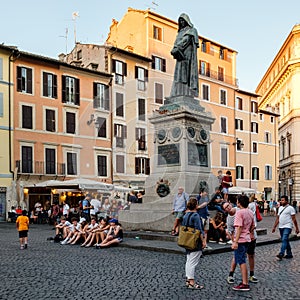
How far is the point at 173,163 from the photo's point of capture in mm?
15984

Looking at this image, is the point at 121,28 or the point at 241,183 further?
the point at 241,183

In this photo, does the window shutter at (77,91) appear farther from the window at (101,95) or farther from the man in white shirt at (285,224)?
the man in white shirt at (285,224)

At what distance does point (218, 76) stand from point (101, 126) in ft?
57.1

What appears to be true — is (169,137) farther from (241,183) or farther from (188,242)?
(241,183)

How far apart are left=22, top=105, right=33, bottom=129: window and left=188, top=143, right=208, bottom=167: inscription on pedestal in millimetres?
21652

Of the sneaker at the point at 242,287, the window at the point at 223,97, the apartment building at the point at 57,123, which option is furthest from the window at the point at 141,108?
the sneaker at the point at 242,287

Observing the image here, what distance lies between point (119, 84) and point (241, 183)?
62.3 ft

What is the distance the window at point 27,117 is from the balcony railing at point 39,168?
2625 millimetres

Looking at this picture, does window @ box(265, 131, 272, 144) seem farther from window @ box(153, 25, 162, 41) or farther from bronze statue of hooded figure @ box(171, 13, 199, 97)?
bronze statue of hooded figure @ box(171, 13, 199, 97)

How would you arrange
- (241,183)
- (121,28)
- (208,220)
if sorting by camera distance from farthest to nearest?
(241,183) < (121,28) < (208,220)

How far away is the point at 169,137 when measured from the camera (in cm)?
1631

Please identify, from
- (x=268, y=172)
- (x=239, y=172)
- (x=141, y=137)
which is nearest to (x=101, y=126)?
(x=141, y=137)

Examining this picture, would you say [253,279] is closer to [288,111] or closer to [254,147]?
[254,147]

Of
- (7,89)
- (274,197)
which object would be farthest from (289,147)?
(7,89)
